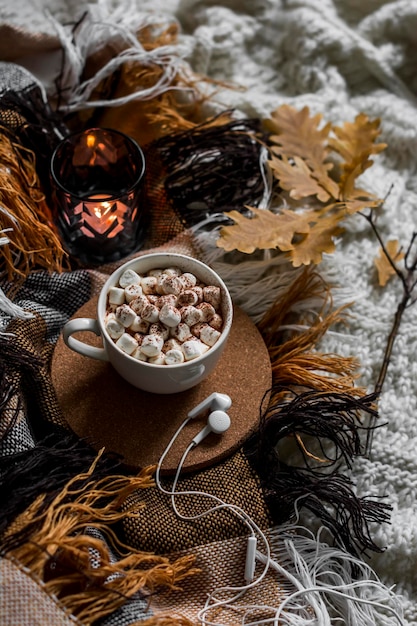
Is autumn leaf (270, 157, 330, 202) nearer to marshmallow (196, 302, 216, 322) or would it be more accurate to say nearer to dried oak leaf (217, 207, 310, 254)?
dried oak leaf (217, 207, 310, 254)

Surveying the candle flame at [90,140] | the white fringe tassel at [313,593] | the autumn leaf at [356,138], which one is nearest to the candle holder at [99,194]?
the candle flame at [90,140]

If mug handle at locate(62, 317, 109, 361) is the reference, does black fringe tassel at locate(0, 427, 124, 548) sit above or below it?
below

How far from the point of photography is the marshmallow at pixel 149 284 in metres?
1.01

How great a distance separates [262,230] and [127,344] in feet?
0.96

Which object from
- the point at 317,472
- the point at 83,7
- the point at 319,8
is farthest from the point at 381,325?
the point at 83,7

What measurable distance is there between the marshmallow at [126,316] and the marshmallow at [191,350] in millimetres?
74

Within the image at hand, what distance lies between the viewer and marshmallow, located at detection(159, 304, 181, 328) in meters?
0.96

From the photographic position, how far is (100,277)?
1.12 metres

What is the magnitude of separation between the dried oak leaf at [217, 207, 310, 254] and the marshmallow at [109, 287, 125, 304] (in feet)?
0.58

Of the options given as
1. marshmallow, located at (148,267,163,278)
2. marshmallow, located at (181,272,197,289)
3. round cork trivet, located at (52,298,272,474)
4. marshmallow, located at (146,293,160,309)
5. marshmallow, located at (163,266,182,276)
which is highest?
marshmallow, located at (181,272,197,289)

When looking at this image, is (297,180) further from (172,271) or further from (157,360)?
(157,360)

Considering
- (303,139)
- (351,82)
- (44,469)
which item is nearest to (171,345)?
(44,469)

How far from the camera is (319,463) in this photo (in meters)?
1.04

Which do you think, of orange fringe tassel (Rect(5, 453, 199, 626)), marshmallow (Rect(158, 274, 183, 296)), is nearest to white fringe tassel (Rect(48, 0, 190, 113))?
marshmallow (Rect(158, 274, 183, 296))
